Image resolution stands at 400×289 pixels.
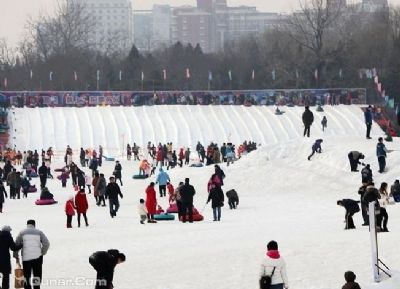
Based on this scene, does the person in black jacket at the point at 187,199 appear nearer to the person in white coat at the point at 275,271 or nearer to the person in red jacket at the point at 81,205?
the person in red jacket at the point at 81,205

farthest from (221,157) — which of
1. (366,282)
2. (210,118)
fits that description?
(366,282)

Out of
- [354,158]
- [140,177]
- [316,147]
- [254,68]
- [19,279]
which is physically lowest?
[19,279]

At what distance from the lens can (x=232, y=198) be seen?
95.3 feet

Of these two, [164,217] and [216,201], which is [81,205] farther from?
[216,201]

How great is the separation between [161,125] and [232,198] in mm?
36238

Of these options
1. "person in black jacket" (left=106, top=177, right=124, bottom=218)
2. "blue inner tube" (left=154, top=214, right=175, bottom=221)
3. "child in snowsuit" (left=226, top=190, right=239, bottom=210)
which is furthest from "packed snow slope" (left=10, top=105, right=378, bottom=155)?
"blue inner tube" (left=154, top=214, right=175, bottom=221)

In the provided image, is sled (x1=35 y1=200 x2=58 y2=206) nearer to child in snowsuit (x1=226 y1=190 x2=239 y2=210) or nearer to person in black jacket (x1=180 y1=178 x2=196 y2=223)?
child in snowsuit (x1=226 y1=190 x2=239 y2=210)

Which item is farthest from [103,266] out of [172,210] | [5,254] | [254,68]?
[254,68]

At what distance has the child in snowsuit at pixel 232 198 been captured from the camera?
2894cm

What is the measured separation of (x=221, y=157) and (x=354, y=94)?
91.6ft

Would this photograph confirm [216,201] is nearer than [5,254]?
No

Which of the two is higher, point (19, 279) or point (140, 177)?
point (140, 177)

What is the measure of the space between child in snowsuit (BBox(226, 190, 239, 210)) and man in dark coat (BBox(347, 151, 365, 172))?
589 centimetres

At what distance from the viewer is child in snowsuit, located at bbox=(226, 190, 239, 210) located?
94.9 feet
